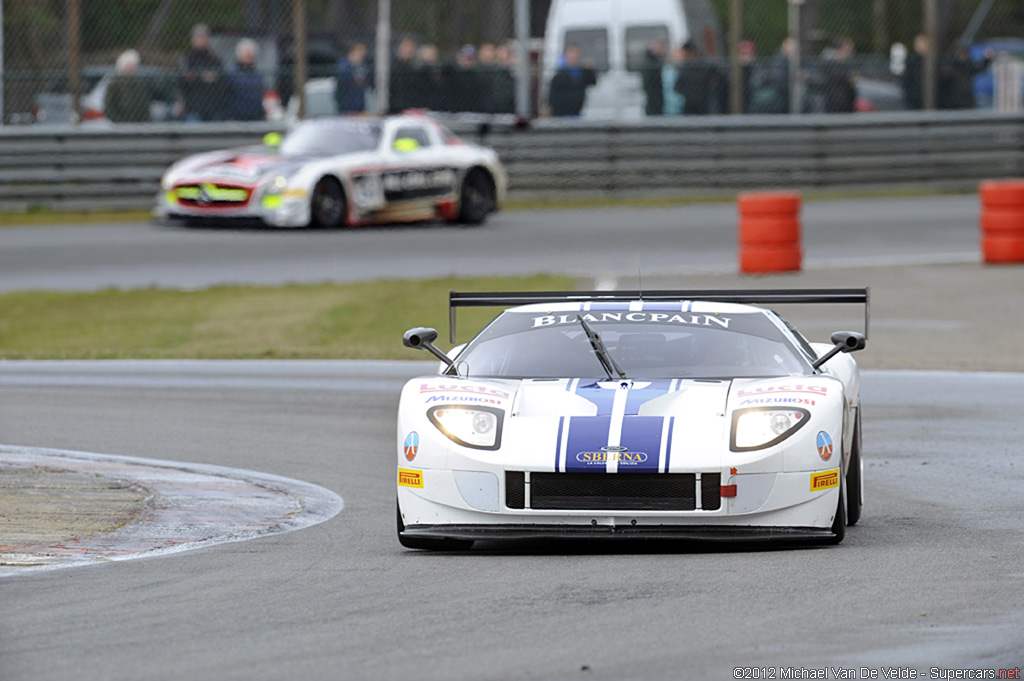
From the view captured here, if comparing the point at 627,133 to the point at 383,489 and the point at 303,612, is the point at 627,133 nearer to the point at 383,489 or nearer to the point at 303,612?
the point at 383,489

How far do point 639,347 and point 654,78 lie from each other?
18.4 m

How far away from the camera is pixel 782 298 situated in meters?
7.86

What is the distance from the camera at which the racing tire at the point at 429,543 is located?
6.90 meters

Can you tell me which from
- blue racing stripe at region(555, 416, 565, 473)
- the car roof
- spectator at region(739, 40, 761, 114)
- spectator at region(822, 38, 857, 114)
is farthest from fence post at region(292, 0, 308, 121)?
blue racing stripe at region(555, 416, 565, 473)

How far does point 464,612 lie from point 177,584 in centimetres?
116

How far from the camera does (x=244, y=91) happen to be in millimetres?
24625

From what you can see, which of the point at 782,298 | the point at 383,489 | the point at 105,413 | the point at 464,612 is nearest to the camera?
the point at 464,612

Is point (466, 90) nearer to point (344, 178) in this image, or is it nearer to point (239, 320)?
point (344, 178)

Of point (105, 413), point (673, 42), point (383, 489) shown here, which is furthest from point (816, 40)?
point (383, 489)

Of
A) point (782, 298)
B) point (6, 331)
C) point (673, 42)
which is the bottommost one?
point (6, 331)

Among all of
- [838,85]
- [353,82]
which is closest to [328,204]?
[353,82]

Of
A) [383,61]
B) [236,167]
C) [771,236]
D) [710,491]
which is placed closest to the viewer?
[710,491]

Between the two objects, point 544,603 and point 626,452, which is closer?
point 544,603

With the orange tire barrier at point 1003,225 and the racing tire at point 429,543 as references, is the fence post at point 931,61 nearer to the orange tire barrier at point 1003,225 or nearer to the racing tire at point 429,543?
the orange tire barrier at point 1003,225
